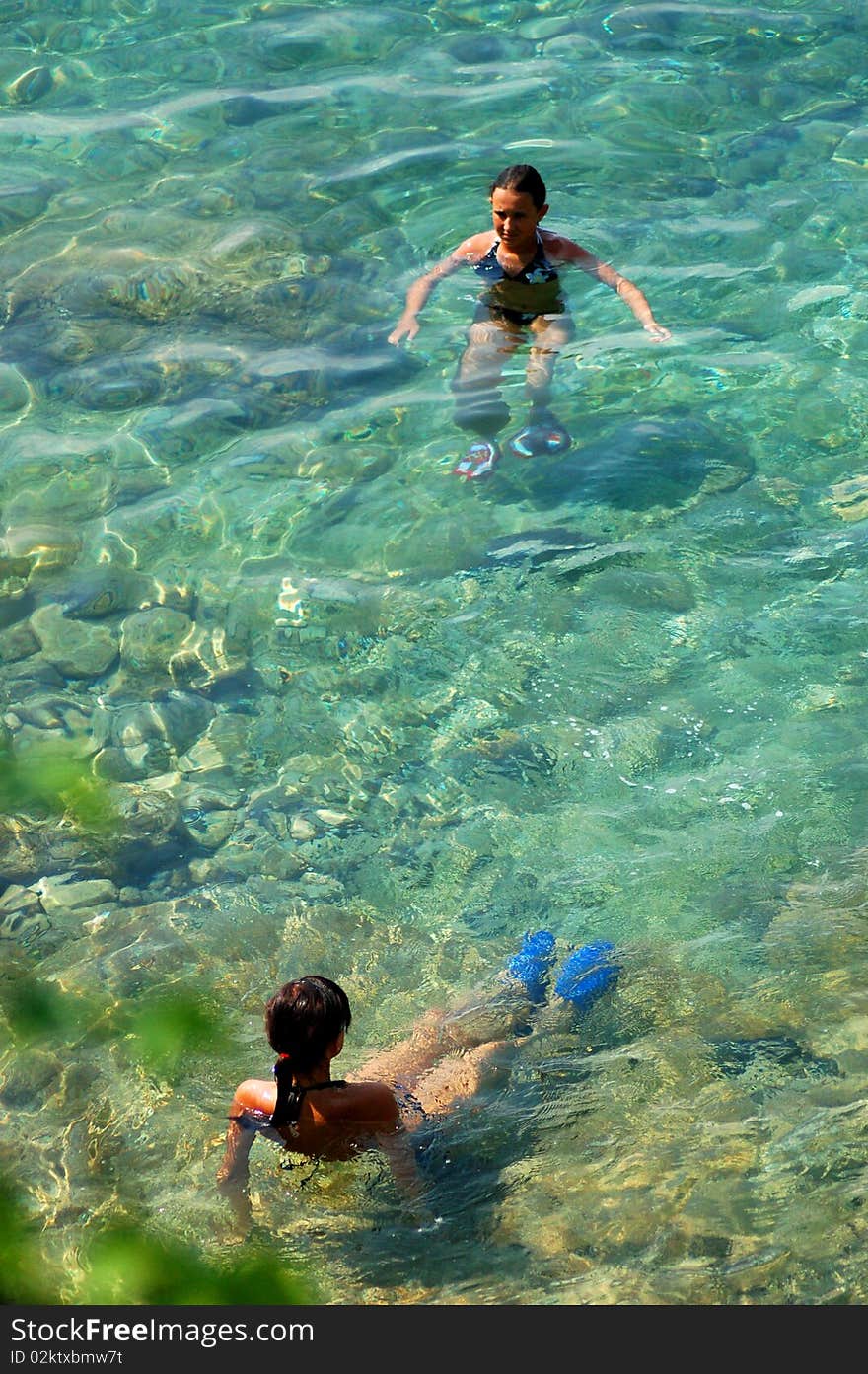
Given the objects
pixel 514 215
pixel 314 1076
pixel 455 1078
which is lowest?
pixel 455 1078

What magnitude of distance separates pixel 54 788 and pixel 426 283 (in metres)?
5.07

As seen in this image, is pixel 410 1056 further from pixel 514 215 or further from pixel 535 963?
pixel 514 215

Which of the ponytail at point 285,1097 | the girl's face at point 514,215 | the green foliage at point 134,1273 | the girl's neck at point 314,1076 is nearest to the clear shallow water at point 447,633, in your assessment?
the green foliage at point 134,1273

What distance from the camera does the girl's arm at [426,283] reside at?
27.2 feet

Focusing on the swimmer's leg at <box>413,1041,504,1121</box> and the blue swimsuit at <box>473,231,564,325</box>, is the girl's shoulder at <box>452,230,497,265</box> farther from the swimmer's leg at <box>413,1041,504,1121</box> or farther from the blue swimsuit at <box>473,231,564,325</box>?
the swimmer's leg at <box>413,1041,504,1121</box>

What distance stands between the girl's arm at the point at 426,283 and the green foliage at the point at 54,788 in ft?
11.6

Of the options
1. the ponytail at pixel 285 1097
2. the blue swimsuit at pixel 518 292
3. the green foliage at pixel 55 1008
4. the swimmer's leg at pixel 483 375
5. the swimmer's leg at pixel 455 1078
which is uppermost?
the blue swimsuit at pixel 518 292

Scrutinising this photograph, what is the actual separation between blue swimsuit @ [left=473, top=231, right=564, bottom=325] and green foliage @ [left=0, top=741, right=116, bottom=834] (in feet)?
13.2

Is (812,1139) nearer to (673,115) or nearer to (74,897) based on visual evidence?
(74,897)

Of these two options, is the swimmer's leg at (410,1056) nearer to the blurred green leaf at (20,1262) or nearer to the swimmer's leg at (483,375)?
the blurred green leaf at (20,1262)

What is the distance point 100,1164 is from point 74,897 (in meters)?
1.38

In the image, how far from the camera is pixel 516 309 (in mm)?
8430

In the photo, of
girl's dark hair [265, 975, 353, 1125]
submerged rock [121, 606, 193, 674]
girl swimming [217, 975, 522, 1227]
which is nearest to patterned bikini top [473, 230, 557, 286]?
submerged rock [121, 606, 193, 674]

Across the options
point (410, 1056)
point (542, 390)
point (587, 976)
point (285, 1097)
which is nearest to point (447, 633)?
point (542, 390)
